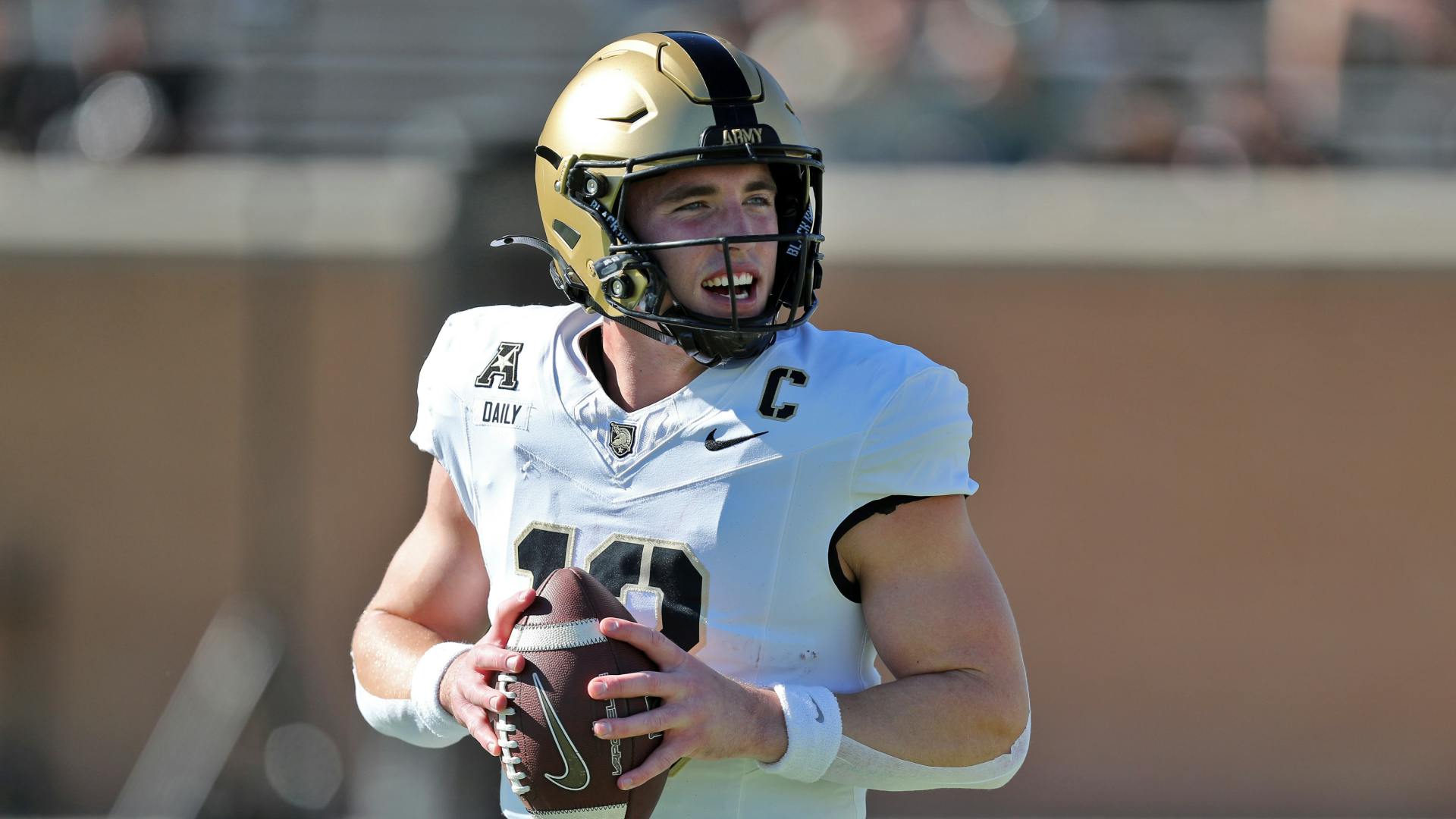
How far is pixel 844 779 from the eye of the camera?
2.02 m

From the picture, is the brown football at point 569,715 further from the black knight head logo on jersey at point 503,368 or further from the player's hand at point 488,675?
the black knight head logo on jersey at point 503,368

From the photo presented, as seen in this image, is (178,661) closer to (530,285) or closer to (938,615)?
(530,285)

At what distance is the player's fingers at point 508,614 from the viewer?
6.40 feet

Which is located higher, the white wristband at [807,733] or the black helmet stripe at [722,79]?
the black helmet stripe at [722,79]

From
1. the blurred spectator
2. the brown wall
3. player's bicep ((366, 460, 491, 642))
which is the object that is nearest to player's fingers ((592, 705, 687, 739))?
player's bicep ((366, 460, 491, 642))

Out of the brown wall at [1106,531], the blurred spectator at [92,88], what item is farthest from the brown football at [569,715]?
the blurred spectator at [92,88]

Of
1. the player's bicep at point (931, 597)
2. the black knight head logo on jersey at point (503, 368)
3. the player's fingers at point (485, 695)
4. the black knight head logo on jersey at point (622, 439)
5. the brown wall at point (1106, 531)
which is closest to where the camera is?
the player's fingers at point (485, 695)

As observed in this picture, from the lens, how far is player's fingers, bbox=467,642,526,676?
1.91m

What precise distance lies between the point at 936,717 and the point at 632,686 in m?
0.41

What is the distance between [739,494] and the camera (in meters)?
2.07

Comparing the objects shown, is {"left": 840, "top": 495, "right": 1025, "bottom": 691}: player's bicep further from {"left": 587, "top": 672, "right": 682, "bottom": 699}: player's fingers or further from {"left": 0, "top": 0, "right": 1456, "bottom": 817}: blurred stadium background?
{"left": 0, "top": 0, "right": 1456, "bottom": 817}: blurred stadium background

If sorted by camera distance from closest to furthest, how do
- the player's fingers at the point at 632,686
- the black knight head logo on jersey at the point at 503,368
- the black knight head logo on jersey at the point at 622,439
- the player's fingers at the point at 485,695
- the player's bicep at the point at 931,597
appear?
the player's fingers at the point at 632,686
the player's fingers at the point at 485,695
the player's bicep at the point at 931,597
the black knight head logo on jersey at the point at 622,439
the black knight head logo on jersey at the point at 503,368

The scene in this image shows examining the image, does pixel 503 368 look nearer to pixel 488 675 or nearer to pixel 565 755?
pixel 488 675

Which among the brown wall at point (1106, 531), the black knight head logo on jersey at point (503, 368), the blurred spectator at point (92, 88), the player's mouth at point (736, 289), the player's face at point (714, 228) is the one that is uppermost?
the blurred spectator at point (92, 88)
